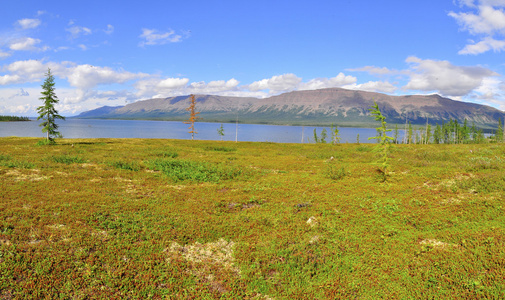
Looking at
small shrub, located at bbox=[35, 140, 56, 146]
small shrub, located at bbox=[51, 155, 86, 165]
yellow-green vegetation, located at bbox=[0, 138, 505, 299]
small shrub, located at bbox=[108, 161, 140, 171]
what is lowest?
yellow-green vegetation, located at bbox=[0, 138, 505, 299]

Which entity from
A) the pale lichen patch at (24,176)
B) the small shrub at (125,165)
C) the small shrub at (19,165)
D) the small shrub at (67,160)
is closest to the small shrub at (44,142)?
the small shrub at (67,160)

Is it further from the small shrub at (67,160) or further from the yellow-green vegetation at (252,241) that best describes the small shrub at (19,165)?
the yellow-green vegetation at (252,241)

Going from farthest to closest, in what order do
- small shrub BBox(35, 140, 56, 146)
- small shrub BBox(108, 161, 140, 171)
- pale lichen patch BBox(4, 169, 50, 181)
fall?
small shrub BBox(35, 140, 56, 146)
small shrub BBox(108, 161, 140, 171)
pale lichen patch BBox(4, 169, 50, 181)

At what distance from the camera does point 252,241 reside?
11.9m

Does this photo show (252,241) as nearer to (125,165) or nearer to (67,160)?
(125,165)

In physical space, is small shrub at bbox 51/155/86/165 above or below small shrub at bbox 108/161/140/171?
above

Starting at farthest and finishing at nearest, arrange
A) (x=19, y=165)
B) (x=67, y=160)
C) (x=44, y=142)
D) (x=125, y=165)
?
(x=44, y=142) < (x=67, y=160) < (x=125, y=165) < (x=19, y=165)

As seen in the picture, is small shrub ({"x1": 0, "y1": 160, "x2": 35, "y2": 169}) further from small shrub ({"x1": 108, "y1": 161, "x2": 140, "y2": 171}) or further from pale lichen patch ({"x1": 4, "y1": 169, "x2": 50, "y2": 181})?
small shrub ({"x1": 108, "y1": 161, "x2": 140, "y2": 171})

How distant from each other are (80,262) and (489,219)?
18.2 m

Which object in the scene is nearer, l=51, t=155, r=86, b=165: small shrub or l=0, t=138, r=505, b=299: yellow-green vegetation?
l=0, t=138, r=505, b=299: yellow-green vegetation

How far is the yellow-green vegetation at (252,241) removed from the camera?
28.8 ft

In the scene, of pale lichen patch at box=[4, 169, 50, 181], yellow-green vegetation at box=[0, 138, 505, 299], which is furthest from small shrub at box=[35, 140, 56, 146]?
yellow-green vegetation at box=[0, 138, 505, 299]

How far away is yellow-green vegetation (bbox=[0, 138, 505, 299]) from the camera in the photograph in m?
8.79

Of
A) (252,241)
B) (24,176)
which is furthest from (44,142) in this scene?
(252,241)
